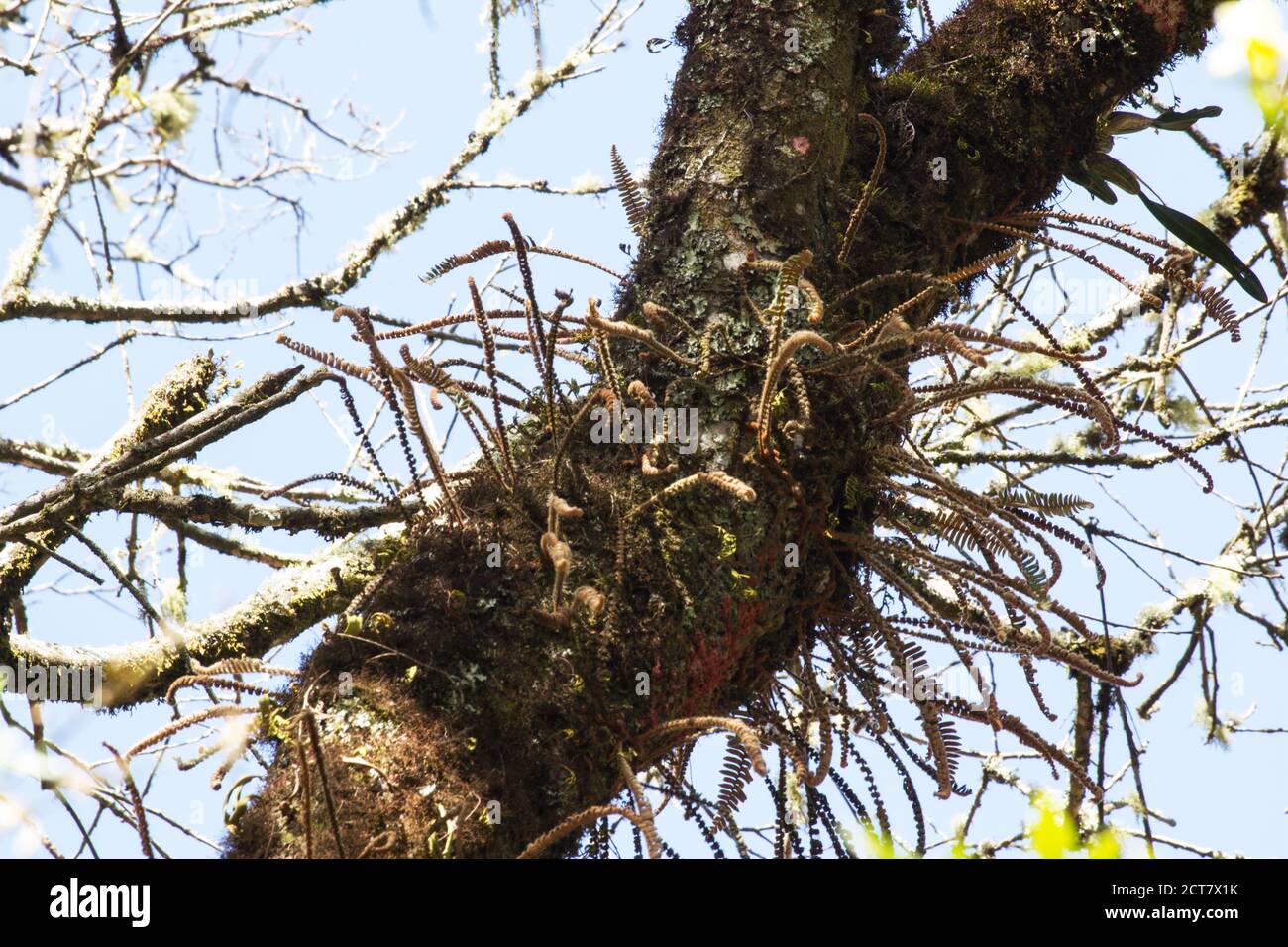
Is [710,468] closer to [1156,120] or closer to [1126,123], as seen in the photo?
[1126,123]

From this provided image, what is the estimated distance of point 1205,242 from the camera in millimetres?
2279

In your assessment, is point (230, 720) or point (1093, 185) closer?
point (230, 720)

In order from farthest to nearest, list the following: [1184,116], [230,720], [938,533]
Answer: [1184,116]
[938,533]
[230,720]

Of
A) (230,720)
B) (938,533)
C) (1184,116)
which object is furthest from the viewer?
(1184,116)

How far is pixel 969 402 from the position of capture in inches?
154

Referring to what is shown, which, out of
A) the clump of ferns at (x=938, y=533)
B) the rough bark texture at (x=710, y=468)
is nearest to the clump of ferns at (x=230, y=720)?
the rough bark texture at (x=710, y=468)

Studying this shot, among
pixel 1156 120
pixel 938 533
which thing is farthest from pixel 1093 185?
pixel 938 533

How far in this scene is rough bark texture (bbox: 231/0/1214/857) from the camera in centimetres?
127

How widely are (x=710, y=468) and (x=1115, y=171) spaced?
1.27m

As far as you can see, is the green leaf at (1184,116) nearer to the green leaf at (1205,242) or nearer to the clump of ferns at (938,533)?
the green leaf at (1205,242)

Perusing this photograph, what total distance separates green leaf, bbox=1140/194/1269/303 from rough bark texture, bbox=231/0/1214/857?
0.43m

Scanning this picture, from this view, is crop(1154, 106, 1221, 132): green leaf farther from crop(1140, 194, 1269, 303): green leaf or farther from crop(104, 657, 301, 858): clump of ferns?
crop(104, 657, 301, 858): clump of ferns

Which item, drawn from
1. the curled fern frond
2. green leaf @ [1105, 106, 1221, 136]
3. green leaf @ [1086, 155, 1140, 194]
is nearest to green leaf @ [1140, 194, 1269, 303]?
green leaf @ [1086, 155, 1140, 194]
